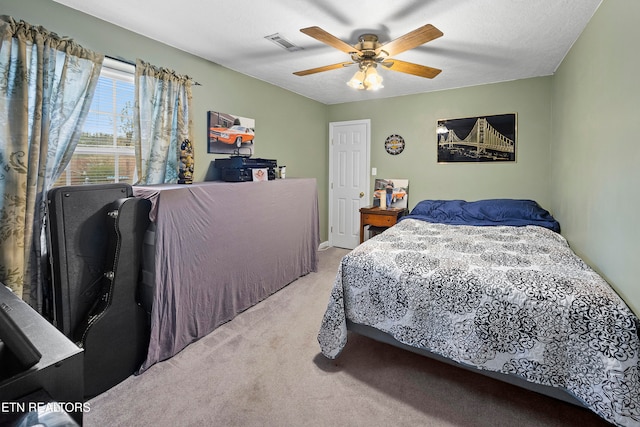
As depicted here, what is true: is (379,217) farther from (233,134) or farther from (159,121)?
(159,121)

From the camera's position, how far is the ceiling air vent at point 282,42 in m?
2.56

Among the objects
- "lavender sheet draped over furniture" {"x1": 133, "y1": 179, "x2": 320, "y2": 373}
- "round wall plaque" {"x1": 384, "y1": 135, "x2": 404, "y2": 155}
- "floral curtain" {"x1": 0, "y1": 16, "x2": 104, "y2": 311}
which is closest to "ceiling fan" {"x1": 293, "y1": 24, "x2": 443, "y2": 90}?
"lavender sheet draped over furniture" {"x1": 133, "y1": 179, "x2": 320, "y2": 373}

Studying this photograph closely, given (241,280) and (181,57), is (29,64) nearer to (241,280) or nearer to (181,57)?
(181,57)

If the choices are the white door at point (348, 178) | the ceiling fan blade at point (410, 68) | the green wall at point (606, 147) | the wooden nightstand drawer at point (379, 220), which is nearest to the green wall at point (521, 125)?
the green wall at point (606, 147)

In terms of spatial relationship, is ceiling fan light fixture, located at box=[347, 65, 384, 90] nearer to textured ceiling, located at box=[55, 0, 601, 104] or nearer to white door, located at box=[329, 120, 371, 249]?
textured ceiling, located at box=[55, 0, 601, 104]

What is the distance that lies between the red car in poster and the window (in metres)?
0.80

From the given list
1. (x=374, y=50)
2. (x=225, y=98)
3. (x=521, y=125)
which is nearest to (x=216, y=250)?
(x=225, y=98)

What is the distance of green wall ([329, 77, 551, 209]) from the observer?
3766 millimetres

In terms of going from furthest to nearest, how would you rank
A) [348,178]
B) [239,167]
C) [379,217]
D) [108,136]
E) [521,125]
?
[348,178] < [379,217] < [521,125] < [239,167] < [108,136]

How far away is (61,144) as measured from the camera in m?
2.06

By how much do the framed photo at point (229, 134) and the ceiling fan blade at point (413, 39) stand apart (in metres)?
1.66

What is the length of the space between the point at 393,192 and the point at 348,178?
765 millimetres

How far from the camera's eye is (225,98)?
3.28 m

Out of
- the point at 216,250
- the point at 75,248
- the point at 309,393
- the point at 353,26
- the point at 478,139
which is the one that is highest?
the point at 353,26
